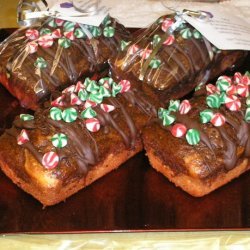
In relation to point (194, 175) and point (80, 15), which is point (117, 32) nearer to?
point (80, 15)

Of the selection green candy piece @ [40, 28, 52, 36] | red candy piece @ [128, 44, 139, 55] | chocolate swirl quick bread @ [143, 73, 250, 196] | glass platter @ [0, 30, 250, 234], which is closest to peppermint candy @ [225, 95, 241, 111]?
chocolate swirl quick bread @ [143, 73, 250, 196]

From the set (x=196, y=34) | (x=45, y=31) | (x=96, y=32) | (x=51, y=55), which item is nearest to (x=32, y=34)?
(x=45, y=31)

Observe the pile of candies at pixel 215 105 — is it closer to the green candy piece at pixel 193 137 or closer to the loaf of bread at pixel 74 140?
the green candy piece at pixel 193 137

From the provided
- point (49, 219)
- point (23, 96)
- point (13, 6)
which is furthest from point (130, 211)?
point (13, 6)

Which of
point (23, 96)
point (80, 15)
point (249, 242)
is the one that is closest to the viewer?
point (249, 242)

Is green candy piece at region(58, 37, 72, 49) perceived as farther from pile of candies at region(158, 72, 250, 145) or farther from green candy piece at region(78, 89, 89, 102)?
pile of candies at region(158, 72, 250, 145)

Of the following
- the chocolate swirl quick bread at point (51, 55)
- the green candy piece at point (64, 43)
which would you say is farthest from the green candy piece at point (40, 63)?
the green candy piece at point (64, 43)
